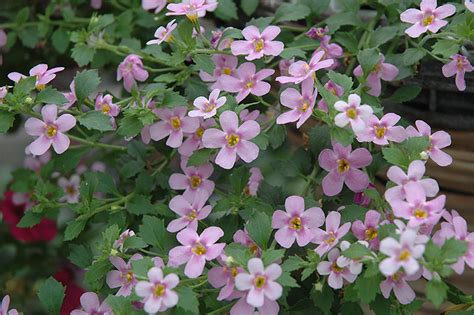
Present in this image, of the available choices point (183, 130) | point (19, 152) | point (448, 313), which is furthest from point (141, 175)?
point (19, 152)

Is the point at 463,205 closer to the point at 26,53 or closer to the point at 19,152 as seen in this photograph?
the point at 26,53

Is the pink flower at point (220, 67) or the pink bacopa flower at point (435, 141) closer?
the pink bacopa flower at point (435, 141)

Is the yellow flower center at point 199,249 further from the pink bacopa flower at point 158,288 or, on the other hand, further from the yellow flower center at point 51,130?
the yellow flower center at point 51,130

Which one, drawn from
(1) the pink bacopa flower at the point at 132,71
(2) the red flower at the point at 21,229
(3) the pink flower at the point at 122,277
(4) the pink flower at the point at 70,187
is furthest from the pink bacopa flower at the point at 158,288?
(2) the red flower at the point at 21,229

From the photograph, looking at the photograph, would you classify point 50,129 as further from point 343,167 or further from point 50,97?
point 343,167

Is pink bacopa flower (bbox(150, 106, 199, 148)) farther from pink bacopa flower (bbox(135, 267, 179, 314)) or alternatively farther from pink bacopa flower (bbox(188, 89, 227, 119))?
pink bacopa flower (bbox(135, 267, 179, 314))

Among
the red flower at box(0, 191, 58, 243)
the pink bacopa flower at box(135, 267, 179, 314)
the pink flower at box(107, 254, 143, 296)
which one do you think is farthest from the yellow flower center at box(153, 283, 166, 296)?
the red flower at box(0, 191, 58, 243)

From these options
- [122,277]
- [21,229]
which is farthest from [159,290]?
[21,229]
